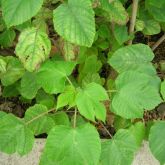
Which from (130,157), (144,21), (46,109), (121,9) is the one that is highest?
(121,9)

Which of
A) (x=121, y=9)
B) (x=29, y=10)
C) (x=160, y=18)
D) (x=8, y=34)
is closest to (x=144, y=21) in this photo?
(x=160, y=18)

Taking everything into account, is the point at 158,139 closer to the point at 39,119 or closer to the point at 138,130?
the point at 138,130

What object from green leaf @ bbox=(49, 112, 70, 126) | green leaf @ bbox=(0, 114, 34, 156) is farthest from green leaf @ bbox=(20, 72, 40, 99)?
green leaf @ bbox=(0, 114, 34, 156)

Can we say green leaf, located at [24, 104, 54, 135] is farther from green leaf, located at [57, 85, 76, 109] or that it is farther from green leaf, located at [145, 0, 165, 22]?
green leaf, located at [145, 0, 165, 22]

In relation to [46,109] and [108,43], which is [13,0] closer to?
[46,109]

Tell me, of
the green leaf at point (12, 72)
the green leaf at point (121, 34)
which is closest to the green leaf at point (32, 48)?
the green leaf at point (12, 72)

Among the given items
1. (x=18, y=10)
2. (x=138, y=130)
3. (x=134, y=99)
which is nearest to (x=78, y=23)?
(x=18, y=10)

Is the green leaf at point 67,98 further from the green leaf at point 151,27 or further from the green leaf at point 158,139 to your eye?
the green leaf at point 151,27
